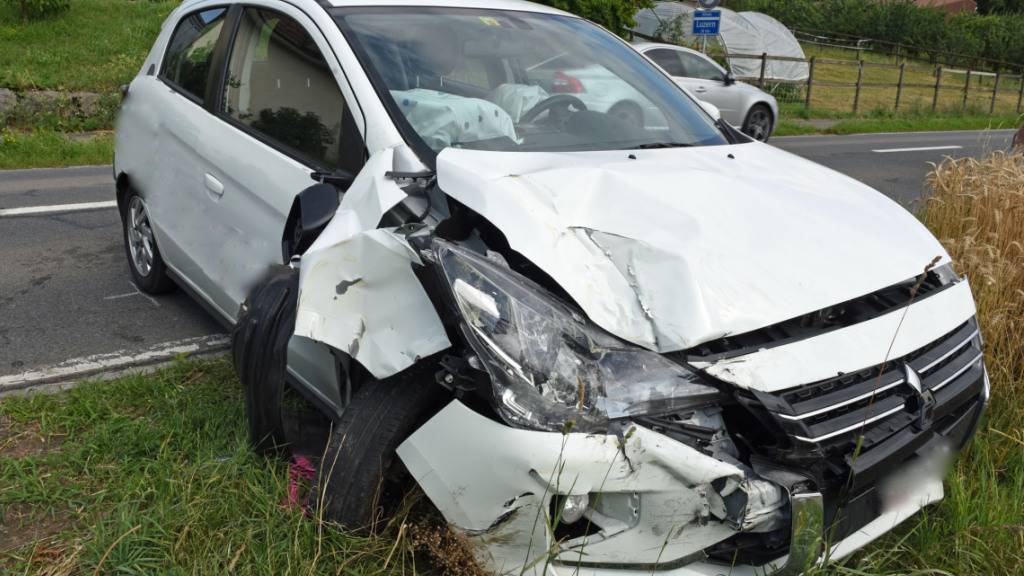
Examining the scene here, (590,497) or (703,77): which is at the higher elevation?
(703,77)

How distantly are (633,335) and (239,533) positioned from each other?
1.27 meters

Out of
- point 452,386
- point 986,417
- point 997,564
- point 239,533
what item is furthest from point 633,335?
point 986,417

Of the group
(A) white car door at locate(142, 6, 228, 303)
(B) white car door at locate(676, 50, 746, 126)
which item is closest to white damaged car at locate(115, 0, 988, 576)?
(A) white car door at locate(142, 6, 228, 303)

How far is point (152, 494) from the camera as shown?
2.66 metres

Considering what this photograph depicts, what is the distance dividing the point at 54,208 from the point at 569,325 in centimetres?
608

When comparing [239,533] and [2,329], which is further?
[2,329]

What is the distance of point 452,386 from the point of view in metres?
2.09

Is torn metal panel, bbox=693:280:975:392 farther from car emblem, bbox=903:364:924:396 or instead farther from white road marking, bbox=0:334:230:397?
white road marking, bbox=0:334:230:397

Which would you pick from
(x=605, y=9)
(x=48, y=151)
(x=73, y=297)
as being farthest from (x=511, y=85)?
(x=605, y=9)

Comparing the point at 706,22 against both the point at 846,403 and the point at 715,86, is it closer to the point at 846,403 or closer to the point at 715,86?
the point at 715,86

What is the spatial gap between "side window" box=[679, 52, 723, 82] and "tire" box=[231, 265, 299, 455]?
12.6m

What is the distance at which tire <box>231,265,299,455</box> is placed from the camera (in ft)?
8.49

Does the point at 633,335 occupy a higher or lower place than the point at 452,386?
higher

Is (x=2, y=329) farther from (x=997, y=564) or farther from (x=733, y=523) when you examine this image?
(x=997, y=564)
